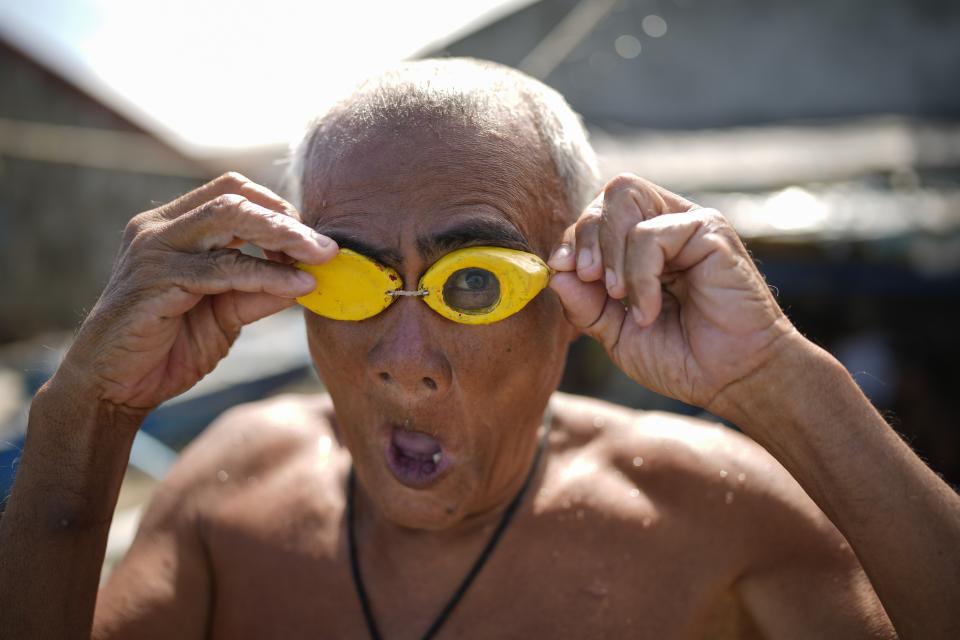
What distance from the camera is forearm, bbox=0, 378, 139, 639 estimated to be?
6.38 ft

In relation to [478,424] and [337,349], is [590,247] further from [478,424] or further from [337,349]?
[337,349]

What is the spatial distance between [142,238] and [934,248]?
554 cm

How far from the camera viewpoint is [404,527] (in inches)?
95.2

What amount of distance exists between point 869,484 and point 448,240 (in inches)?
45.8

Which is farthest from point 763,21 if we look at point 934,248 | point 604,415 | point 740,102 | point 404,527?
point 404,527

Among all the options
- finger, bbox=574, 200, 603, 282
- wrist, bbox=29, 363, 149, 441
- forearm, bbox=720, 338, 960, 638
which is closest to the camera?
forearm, bbox=720, 338, 960, 638

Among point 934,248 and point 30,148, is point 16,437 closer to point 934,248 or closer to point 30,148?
point 934,248

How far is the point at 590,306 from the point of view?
188 centimetres

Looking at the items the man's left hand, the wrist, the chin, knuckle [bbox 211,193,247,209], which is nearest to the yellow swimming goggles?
the man's left hand

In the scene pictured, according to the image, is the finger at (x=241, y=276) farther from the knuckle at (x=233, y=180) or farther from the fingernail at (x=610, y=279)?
the fingernail at (x=610, y=279)

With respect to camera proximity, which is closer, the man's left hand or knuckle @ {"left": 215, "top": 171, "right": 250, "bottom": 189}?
the man's left hand

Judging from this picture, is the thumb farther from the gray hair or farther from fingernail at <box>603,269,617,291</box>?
the gray hair

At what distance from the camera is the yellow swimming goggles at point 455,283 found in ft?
6.17

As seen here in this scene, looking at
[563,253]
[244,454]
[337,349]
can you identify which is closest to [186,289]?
[337,349]
